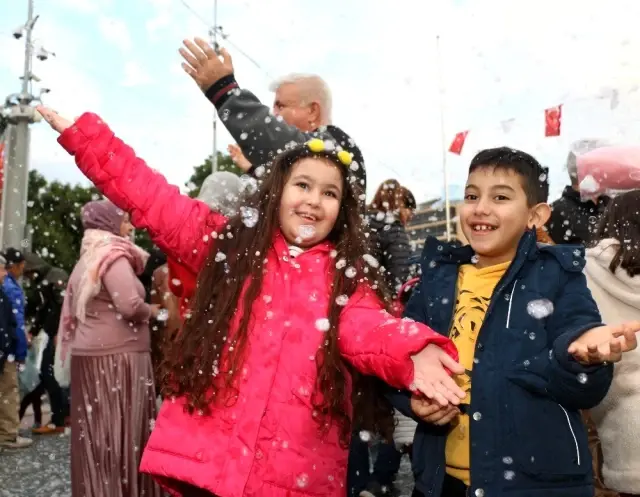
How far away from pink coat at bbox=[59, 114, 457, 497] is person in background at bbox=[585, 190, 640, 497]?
1013 mm

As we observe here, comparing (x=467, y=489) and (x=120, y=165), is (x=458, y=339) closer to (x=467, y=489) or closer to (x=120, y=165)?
(x=467, y=489)

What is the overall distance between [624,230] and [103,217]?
2862 mm

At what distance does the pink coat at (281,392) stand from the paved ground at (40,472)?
8.62 feet

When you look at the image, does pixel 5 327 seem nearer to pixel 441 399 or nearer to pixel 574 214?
pixel 574 214

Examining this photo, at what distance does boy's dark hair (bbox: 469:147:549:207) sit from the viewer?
2.48 m

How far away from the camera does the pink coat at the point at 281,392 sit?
210cm

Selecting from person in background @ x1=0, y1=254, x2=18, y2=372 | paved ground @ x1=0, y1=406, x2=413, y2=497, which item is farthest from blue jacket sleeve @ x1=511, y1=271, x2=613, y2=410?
person in background @ x1=0, y1=254, x2=18, y2=372

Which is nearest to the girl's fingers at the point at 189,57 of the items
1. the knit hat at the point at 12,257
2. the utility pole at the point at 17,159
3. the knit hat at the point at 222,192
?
the knit hat at the point at 222,192

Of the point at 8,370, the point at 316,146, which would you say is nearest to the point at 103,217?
the point at 316,146

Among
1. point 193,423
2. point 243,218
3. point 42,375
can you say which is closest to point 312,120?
point 243,218

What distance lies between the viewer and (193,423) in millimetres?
2223

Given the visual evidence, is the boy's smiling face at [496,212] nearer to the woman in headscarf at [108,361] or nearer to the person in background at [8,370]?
the woman in headscarf at [108,361]

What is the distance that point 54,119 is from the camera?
8.53 ft

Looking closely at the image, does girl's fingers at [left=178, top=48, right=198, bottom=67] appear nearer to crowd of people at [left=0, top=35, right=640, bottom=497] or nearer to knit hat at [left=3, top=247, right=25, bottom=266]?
crowd of people at [left=0, top=35, right=640, bottom=497]
